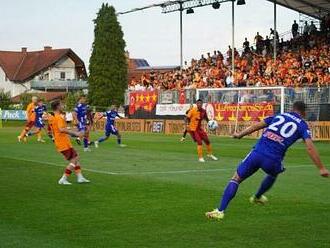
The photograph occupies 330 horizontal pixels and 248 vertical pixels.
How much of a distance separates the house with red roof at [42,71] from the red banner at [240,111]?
176ft

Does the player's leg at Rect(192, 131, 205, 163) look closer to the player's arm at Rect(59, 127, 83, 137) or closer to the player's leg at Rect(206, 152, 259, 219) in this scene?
the player's arm at Rect(59, 127, 83, 137)

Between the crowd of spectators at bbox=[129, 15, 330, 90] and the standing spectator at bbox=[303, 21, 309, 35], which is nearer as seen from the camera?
the crowd of spectators at bbox=[129, 15, 330, 90]

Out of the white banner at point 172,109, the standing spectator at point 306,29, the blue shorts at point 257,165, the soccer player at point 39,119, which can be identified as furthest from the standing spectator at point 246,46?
the blue shorts at point 257,165

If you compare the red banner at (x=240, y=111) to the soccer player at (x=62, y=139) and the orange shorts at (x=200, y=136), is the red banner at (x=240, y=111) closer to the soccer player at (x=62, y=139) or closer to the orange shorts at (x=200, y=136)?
the orange shorts at (x=200, y=136)

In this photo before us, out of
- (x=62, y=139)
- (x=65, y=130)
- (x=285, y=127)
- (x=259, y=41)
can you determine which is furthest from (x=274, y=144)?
(x=259, y=41)

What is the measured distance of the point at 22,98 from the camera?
76000 millimetres

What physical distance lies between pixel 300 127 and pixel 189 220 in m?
2.17

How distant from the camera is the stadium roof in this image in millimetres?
45875

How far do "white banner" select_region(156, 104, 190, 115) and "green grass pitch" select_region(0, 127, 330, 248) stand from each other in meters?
23.0

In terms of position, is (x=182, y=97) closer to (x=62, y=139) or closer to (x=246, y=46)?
(x=246, y=46)

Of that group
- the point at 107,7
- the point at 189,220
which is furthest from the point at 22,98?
the point at 189,220

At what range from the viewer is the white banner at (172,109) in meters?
42.6

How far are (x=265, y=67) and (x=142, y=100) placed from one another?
9467 mm

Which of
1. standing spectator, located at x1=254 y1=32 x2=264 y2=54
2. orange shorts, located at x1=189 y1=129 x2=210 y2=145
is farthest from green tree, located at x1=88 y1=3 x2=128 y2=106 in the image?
orange shorts, located at x1=189 y1=129 x2=210 y2=145
